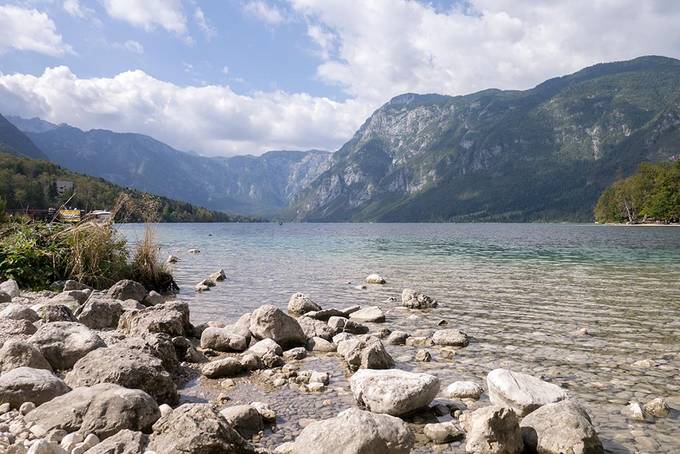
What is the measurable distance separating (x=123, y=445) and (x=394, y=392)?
4022 millimetres

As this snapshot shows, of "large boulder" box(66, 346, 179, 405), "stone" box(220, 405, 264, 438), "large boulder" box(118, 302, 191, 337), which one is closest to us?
"stone" box(220, 405, 264, 438)

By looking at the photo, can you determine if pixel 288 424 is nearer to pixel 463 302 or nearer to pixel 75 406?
pixel 75 406

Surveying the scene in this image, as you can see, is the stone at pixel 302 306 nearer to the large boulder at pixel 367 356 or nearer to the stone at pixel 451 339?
the stone at pixel 451 339

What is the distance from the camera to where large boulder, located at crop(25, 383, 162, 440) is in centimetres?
566

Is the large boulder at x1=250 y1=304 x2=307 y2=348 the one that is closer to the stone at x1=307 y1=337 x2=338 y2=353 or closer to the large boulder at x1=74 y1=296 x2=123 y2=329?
the stone at x1=307 y1=337 x2=338 y2=353

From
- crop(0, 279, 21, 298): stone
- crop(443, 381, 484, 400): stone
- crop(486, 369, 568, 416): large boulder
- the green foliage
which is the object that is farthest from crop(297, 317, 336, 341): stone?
the green foliage

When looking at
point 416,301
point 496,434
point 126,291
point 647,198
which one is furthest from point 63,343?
point 647,198

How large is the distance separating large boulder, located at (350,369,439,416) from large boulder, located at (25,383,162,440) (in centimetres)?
322

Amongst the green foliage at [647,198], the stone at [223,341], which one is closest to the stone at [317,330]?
the stone at [223,341]

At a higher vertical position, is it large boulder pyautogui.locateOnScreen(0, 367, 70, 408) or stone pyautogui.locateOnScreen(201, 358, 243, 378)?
large boulder pyautogui.locateOnScreen(0, 367, 70, 408)

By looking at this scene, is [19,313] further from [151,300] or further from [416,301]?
[416,301]

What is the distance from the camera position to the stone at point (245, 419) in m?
6.53

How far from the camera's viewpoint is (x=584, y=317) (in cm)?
1567

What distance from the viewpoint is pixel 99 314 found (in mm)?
13141
